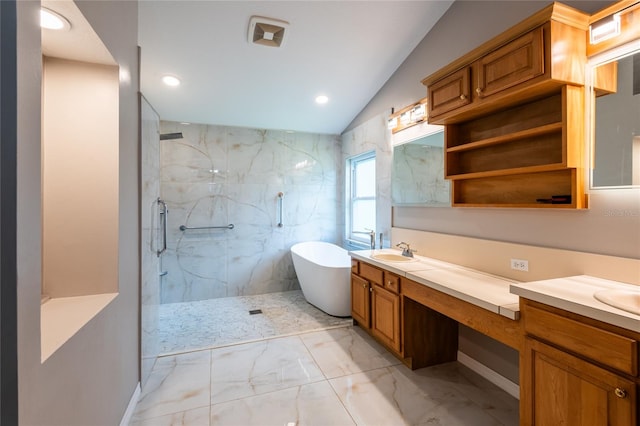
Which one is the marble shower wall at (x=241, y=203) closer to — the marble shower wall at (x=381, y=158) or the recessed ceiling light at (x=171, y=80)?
the recessed ceiling light at (x=171, y=80)

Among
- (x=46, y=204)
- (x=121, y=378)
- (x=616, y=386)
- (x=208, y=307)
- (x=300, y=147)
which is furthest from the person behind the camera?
(x=300, y=147)

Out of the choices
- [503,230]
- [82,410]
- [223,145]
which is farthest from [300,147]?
[82,410]

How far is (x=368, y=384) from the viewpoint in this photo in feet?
7.14

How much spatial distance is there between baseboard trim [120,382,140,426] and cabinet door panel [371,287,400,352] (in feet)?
6.15

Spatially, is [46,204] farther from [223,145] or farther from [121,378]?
[223,145]

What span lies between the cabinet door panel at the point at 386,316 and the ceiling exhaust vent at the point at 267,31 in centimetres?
242

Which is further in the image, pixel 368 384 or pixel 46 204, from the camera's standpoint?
pixel 368 384

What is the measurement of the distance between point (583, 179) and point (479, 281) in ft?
2.65

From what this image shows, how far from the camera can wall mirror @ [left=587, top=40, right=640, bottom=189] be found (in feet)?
4.66

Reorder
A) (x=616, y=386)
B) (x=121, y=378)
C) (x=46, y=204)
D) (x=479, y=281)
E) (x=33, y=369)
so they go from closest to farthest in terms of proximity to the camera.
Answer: (x=33, y=369)
(x=616, y=386)
(x=46, y=204)
(x=121, y=378)
(x=479, y=281)

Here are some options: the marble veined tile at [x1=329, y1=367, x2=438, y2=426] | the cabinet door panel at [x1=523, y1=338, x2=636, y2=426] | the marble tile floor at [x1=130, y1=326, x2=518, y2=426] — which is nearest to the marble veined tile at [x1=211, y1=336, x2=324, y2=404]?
the marble tile floor at [x1=130, y1=326, x2=518, y2=426]

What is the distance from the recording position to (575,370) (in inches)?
46.1

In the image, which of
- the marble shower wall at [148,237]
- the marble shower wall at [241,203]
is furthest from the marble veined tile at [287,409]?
the marble shower wall at [241,203]

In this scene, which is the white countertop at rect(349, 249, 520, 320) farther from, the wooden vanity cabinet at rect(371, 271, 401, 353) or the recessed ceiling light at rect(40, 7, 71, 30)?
the recessed ceiling light at rect(40, 7, 71, 30)
